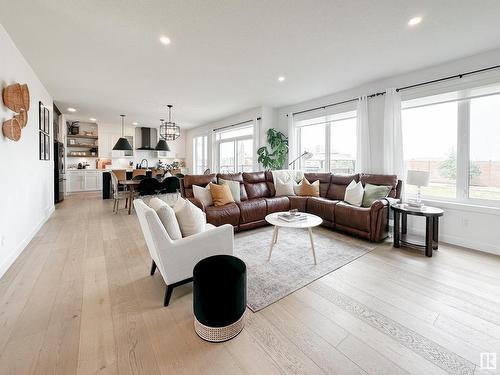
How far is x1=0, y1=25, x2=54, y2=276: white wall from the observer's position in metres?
2.48

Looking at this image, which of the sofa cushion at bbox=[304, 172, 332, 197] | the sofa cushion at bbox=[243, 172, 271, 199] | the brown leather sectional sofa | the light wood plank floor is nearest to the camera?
the light wood plank floor

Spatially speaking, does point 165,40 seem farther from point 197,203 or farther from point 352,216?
point 352,216

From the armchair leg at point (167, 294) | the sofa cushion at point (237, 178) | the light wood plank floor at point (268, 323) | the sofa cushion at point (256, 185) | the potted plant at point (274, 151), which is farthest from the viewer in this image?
the potted plant at point (274, 151)

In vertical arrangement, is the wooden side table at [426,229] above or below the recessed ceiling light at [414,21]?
below

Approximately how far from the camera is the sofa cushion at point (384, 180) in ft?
12.1

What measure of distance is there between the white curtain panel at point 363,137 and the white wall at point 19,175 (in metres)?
5.12

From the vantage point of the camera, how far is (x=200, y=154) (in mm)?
9500

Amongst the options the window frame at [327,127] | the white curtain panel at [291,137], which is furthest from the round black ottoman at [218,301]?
the white curtain panel at [291,137]

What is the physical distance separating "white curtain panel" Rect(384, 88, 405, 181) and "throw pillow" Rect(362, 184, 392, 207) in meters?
0.47

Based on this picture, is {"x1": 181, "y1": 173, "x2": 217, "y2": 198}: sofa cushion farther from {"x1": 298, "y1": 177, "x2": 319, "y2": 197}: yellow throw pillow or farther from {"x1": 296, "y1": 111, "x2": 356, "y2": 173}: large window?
{"x1": 296, "y1": 111, "x2": 356, "y2": 173}: large window

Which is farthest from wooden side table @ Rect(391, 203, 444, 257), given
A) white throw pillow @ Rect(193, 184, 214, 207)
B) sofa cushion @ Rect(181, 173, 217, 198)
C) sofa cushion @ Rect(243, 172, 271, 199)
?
sofa cushion @ Rect(181, 173, 217, 198)

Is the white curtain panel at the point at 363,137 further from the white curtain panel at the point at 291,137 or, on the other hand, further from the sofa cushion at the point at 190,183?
the sofa cushion at the point at 190,183

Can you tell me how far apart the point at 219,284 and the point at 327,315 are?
0.93m

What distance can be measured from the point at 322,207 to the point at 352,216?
622 mm
